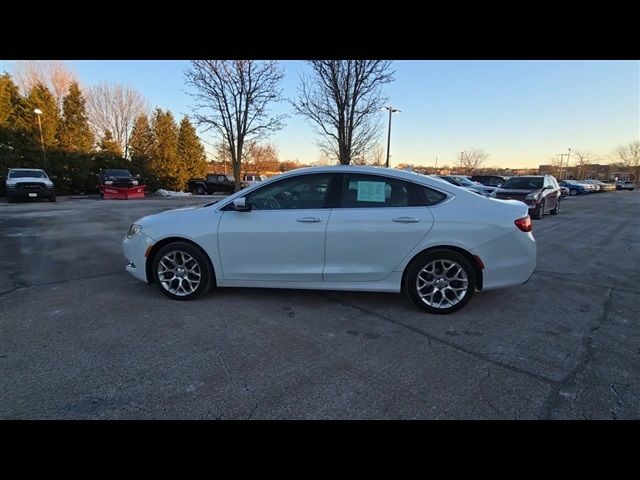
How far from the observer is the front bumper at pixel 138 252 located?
14.1ft

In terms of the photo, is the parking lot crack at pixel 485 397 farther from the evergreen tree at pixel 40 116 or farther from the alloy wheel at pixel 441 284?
the evergreen tree at pixel 40 116

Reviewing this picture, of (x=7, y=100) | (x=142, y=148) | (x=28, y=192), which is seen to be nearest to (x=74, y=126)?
(x=7, y=100)

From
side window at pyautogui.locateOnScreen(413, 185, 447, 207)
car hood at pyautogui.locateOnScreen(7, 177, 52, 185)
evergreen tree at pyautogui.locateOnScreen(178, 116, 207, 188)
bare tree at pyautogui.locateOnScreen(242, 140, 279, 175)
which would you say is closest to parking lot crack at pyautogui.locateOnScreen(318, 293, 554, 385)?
side window at pyautogui.locateOnScreen(413, 185, 447, 207)

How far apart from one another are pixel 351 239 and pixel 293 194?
34.8 inches

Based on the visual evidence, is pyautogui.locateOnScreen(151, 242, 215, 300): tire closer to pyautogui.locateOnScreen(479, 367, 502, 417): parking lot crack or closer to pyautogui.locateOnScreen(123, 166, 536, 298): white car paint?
pyautogui.locateOnScreen(123, 166, 536, 298): white car paint

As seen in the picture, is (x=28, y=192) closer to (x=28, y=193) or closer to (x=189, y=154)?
(x=28, y=193)

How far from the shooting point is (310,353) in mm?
3086

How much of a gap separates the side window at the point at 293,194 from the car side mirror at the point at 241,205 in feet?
0.16

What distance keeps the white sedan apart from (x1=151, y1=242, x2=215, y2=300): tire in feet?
0.04

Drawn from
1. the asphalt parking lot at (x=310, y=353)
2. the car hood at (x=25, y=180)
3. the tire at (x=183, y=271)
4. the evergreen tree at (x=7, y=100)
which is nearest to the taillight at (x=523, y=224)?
the asphalt parking lot at (x=310, y=353)

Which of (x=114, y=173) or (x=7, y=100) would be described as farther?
(x=7, y=100)

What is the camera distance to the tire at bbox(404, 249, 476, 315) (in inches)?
155
